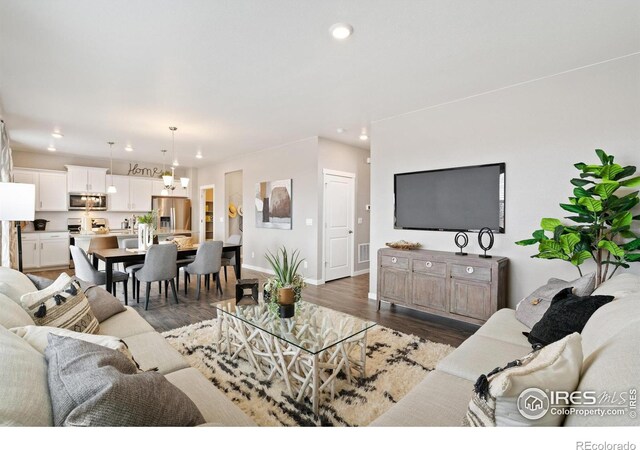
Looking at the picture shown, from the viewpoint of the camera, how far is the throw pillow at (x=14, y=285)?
174cm

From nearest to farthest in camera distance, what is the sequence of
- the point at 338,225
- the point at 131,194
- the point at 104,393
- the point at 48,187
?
the point at 104,393 → the point at 338,225 → the point at 48,187 → the point at 131,194

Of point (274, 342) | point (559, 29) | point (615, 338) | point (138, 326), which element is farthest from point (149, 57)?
point (615, 338)

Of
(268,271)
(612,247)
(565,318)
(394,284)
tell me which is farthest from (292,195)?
(565,318)

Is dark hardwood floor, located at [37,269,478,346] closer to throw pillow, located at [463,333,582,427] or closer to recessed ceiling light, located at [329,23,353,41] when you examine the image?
throw pillow, located at [463,333,582,427]

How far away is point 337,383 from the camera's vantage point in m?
2.19

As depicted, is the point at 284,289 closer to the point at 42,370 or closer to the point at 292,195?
the point at 42,370

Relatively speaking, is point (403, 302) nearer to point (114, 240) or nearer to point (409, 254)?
point (409, 254)

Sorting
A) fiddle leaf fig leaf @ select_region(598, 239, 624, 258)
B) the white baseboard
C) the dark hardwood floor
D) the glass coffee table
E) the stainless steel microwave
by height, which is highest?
the stainless steel microwave

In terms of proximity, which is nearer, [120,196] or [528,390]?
[528,390]

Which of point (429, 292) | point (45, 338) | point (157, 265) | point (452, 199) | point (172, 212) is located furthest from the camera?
point (172, 212)

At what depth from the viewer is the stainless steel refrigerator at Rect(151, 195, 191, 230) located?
336 inches

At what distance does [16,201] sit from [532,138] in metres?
4.64

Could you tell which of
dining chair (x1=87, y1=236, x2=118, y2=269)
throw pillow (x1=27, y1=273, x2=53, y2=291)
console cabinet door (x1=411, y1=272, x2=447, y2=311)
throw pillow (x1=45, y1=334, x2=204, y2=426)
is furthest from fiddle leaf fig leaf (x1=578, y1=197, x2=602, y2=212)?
dining chair (x1=87, y1=236, x2=118, y2=269)

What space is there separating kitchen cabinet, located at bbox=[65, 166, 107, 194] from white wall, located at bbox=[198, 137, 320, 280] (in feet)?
9.72
